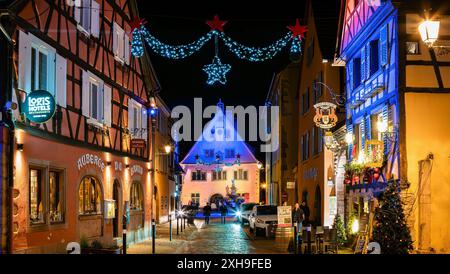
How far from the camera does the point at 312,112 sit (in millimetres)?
34844

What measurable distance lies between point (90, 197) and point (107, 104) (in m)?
3.49

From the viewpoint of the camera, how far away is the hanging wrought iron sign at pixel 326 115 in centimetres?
2450

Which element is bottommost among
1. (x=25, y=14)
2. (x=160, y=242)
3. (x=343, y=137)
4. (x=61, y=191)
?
(x=160, y=242)

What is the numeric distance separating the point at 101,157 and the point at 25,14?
7.56 meters

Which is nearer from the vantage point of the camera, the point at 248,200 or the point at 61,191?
the point at 61,191

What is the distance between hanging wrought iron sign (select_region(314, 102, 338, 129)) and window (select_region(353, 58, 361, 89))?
3.79 feet

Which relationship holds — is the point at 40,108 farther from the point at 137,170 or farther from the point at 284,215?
the point at 137,170

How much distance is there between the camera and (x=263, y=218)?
1320 inches

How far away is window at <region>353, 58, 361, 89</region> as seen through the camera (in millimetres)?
24422

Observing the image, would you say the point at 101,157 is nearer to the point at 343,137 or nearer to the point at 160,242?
the point at 160,242

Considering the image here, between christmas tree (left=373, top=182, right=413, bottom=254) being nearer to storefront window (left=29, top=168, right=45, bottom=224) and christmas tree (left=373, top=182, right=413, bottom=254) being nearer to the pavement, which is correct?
the pavement

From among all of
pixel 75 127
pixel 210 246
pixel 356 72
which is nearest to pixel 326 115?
pixel 356 72

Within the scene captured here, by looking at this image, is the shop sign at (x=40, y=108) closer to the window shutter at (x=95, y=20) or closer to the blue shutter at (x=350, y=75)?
the window shutter at (x=95, y=20)
